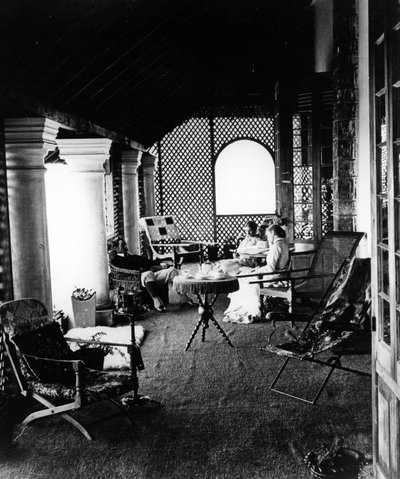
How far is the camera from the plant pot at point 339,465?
274 centimetres

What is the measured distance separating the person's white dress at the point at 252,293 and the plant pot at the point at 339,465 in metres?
3.41

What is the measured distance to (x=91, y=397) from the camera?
11.2ft

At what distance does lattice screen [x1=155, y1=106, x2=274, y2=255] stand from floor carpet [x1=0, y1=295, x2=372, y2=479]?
24.7ft

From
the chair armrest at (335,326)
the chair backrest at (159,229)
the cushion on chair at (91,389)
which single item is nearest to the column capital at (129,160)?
the chair backrest at (159,229)

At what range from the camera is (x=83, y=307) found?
20.5 feet

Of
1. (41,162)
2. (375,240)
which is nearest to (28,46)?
(41,162)

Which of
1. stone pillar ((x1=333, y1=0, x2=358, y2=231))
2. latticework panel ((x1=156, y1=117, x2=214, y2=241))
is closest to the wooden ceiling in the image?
latticework panel ((x1=156, y1=117, x2=214, y2=241))

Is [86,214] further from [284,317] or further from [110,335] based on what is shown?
[284,317]

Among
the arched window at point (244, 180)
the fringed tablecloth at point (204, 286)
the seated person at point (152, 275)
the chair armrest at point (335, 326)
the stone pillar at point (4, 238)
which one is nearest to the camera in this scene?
the chair armrest at point (335, 326)

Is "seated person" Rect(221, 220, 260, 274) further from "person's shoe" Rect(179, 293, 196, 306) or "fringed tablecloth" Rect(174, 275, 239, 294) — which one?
"fringed tablecloth" Rect(174, 275, 239, 294)

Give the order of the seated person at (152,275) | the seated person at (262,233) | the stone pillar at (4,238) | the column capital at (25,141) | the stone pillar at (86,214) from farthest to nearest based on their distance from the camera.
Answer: the seated person at (262,233), the seated person at (152,275), the stone pillar at (86,214), the column capital at (25,141), the stone pillar at (4,238)

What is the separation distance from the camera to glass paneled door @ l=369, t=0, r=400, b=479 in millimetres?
2238

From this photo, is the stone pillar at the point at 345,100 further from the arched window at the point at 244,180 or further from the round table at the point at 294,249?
the arched window at the point at 244,180

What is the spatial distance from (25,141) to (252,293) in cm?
324
